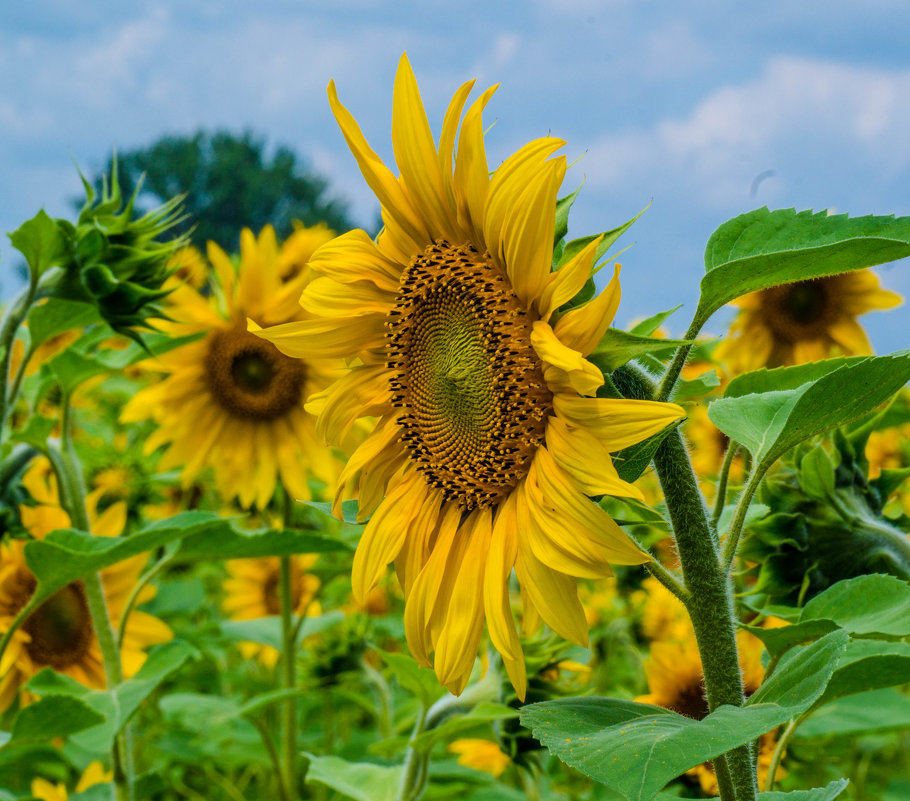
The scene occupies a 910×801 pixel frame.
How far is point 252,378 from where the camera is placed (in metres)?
2.78

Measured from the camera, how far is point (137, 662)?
2.16 metres

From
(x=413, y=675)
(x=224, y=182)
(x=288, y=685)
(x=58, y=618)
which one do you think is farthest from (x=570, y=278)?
(x=224, y=182)

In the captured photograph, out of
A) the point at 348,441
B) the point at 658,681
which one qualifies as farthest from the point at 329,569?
the point at 348,441

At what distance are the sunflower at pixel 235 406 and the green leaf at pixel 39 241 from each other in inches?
37.6

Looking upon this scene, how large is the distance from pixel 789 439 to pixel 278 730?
2615 millimetres

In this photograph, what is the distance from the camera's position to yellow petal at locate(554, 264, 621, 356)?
0.78m

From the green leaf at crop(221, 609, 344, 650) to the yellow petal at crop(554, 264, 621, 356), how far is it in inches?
66.8

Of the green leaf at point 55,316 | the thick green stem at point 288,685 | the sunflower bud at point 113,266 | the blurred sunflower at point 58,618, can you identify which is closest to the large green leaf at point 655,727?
the sunflower bud at point 113,266

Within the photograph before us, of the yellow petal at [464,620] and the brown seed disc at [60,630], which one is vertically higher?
the yellow petal at [464,620]

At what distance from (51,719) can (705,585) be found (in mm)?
1022

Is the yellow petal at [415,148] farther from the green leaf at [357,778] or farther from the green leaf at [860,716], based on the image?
the green leaf at [860,716]

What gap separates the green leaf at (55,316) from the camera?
1739 millimetres

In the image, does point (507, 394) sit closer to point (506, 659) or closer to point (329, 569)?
point (506, 659)

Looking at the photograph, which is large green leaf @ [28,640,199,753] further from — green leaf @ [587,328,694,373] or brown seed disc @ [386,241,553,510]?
green leaf @ [587,328,694,373]
